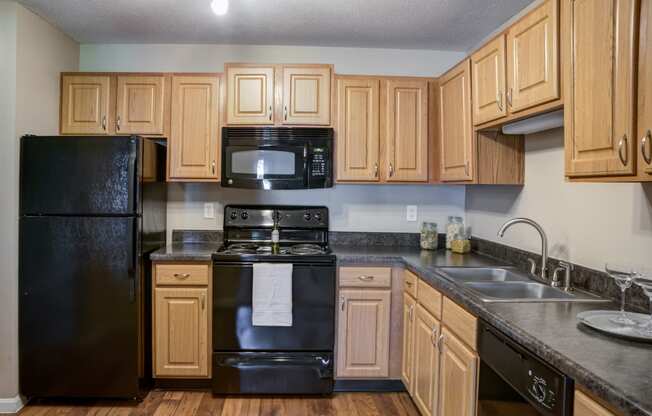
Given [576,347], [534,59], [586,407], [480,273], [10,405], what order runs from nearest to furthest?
[586,407] < [576,347] < [534,59] < [480,273] < [10,405]

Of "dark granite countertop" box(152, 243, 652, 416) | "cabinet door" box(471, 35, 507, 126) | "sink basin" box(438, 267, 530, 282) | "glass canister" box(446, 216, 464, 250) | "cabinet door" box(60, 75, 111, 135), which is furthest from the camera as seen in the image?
"glass canister" box(446, 216, 464, 250)

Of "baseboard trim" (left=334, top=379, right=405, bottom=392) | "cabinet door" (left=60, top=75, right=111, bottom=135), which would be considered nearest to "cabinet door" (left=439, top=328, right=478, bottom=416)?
"baseboard trim" (left=334, top=379, right=405, bottom=392)

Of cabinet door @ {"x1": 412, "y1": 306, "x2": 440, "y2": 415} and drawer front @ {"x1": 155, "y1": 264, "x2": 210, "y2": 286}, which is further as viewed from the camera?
drawer front @ {"x1": 155, "y1": 264, "x2": 210, "y2": 286}

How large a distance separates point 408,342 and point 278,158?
1.41m

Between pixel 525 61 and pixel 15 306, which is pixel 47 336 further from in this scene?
pixel 525 61

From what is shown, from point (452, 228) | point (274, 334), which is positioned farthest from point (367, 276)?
point (452, 228)

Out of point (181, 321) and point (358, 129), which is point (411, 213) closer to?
point (358, 129)

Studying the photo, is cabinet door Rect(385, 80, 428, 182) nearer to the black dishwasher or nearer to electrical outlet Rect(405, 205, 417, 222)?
electrical outlet Rect(405, 205, 417, 222)

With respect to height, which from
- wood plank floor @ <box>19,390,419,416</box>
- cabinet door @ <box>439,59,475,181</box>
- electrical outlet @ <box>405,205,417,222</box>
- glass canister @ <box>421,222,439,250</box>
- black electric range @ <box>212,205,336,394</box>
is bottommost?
wood plank floor @ <box>19,390,419,416</box>

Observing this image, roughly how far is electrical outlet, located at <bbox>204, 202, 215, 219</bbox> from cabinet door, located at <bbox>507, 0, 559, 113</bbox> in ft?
6.98

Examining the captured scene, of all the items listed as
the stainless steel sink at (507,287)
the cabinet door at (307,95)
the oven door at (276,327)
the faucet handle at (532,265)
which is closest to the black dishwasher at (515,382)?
the stainless steel sink at (507,287)

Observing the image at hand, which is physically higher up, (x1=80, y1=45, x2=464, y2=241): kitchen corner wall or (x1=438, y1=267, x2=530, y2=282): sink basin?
(x1=80, y1=45, x2=464, y2=241): kitchen corner wall

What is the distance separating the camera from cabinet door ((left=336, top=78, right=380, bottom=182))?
2838 millimetres

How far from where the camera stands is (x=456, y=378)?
1.76m
